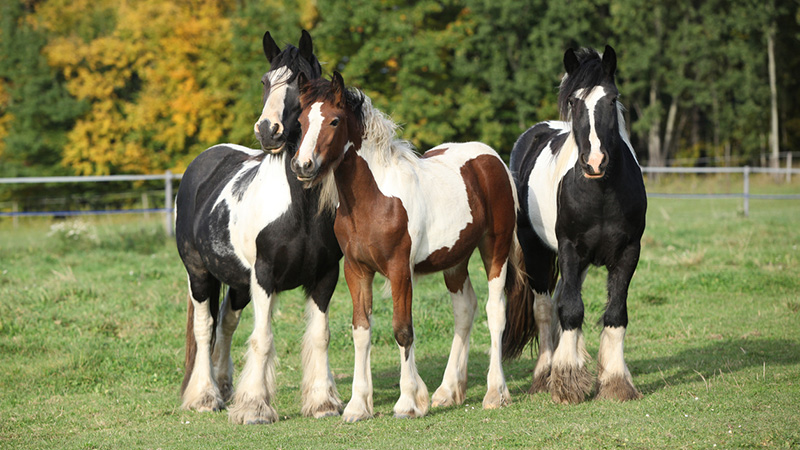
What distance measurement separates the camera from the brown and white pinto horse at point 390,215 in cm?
515

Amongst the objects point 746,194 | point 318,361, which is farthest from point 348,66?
point 318,361

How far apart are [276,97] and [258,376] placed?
77.4 inches

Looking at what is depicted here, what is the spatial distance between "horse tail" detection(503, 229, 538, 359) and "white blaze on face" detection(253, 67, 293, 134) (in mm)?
2133

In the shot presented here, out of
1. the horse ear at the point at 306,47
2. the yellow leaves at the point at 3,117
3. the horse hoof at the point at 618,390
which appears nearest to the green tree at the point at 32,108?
the yellow leaves at the point at 3,117

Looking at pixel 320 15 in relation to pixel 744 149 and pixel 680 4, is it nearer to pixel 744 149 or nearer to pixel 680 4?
pixel 680 4

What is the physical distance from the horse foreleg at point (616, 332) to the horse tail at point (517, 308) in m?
0.81

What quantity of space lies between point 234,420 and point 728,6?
3746 centimetres

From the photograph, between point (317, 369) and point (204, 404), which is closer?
point (317, 369)

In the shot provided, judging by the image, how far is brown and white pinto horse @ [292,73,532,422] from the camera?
203 inches

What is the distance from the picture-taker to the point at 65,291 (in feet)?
31.7

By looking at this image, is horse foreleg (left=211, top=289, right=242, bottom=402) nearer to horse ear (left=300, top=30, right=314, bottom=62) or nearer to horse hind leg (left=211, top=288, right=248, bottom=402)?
horse hind leg (left=211, top=288, right=248, bottom=402)

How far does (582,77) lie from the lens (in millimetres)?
5508

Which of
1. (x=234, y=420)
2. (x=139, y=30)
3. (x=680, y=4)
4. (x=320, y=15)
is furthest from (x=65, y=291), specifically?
(x=680, y=4)

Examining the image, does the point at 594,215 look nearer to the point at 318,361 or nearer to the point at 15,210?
the point at 318,361
